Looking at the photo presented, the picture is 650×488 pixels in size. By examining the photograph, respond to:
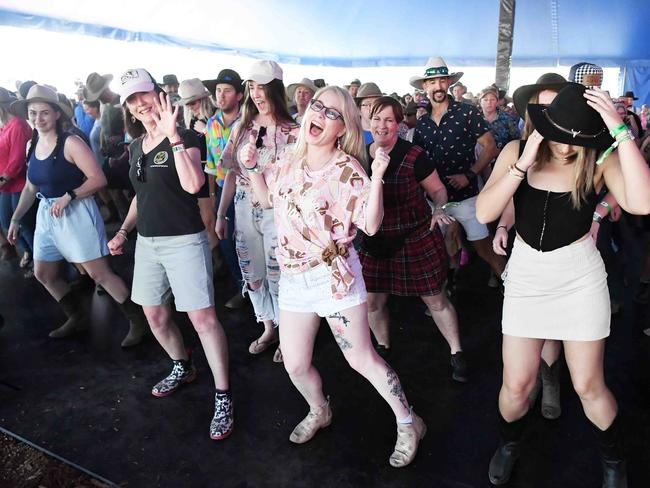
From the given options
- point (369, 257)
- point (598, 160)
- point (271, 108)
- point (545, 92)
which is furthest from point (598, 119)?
point (271, 108)

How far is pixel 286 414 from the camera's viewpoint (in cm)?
274

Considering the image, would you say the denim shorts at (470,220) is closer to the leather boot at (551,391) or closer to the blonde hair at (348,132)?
the leather boot at (551,391)

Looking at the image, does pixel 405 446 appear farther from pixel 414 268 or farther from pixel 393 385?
pixel 414 268

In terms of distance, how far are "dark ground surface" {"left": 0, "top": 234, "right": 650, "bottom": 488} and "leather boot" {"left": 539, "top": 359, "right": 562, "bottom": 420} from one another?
53 mm

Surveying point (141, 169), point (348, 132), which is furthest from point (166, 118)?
point (348, 132)

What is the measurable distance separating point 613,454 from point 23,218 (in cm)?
511

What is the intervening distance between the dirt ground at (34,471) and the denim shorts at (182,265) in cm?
93

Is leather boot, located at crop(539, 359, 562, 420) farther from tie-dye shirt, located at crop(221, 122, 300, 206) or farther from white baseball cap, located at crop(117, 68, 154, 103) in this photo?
white baseball cap, located at crop(117, 68, 154, 103)

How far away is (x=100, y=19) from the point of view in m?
8.94

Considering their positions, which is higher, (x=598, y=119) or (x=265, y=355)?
(x=598, y=119)

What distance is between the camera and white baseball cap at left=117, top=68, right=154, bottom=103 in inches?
89.7

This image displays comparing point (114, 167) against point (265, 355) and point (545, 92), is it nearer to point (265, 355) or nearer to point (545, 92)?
point (265, 355)

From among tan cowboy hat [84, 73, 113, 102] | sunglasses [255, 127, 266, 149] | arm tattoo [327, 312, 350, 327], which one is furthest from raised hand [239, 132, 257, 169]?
tan cowboy hat [84, 73, 113, 102]

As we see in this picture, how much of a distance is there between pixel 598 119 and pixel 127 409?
278 centimetres
